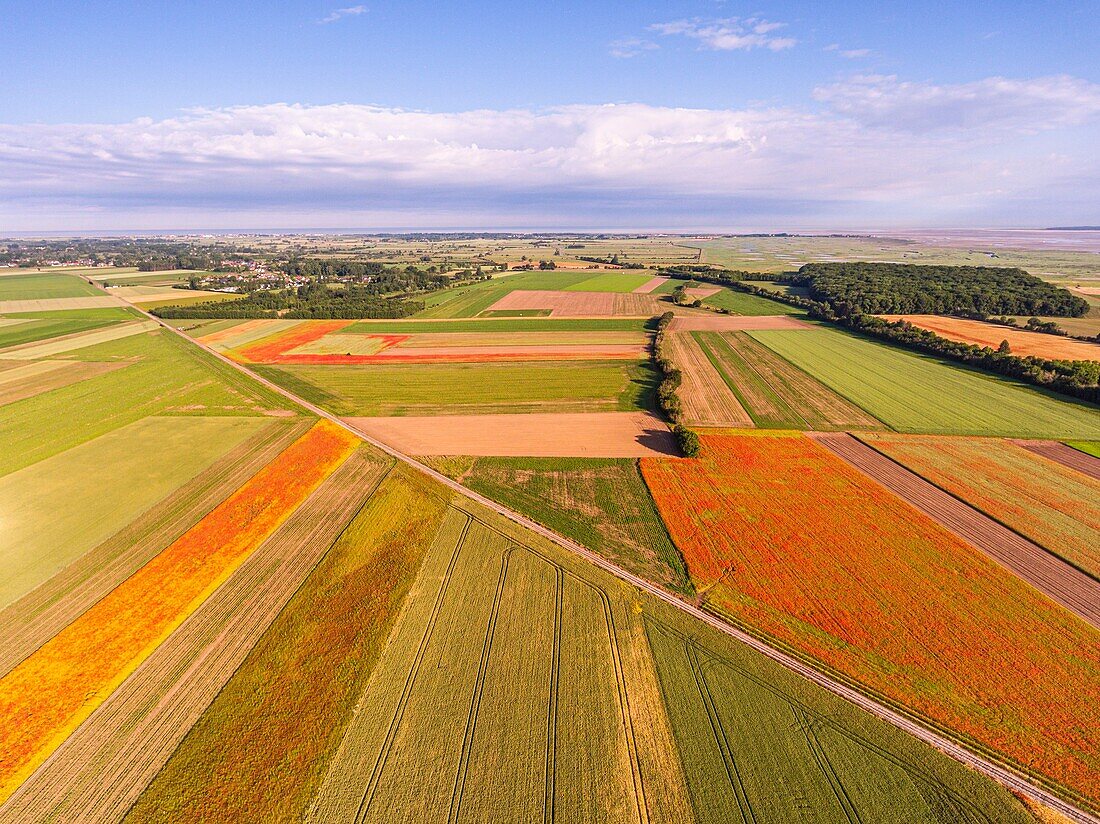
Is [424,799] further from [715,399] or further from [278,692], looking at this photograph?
[715,399]

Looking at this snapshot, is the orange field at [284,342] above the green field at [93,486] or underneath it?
above

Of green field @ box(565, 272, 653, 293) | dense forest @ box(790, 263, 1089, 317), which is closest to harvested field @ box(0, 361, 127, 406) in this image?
green field @ box(565, 272, 653, 293)

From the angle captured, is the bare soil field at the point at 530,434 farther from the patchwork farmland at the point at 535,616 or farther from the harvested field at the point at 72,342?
A: the harvested field at the point at 72,342

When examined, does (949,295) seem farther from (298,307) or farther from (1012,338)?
(298,307)

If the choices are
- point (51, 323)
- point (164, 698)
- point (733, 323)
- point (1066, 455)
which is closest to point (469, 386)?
point (164, 698)

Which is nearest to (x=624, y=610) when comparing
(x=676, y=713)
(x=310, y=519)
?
(x=676, y=713)

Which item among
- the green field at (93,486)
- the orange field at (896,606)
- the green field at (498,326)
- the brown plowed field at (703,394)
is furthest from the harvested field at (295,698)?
the green field at (498,326)
